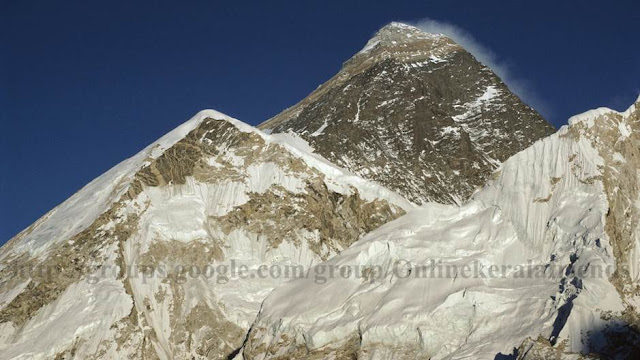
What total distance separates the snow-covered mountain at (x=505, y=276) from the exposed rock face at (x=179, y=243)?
4364 mm

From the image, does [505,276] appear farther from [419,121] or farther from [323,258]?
[419,121]

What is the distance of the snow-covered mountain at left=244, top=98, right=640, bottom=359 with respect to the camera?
152ft

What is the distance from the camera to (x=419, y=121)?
286 feet

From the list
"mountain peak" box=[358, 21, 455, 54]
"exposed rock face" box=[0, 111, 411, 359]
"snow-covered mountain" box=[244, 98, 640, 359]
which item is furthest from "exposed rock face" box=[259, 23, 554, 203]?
"snow-covered mountain" box=[244, 98, 640, 359]

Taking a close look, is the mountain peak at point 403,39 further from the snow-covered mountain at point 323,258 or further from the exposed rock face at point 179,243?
the exposed rock face at point 179,243

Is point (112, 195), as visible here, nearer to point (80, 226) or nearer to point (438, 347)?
point (80, 226)

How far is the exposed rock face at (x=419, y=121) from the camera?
79562mm

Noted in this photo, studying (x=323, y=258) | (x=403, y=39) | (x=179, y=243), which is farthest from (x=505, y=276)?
(x=403, y=39)

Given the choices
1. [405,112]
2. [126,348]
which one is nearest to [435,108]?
[405,112]

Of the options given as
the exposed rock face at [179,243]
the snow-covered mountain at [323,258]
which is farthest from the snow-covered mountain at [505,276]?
the exposed rock face at [179,243]

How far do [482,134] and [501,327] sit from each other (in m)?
39.0

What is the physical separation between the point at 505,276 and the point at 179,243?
21.3 m

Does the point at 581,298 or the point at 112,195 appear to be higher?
the point at 112,195

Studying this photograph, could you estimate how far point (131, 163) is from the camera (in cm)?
6956
